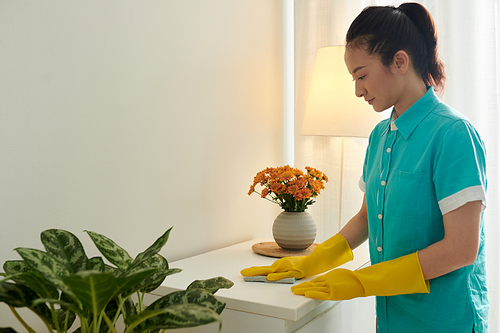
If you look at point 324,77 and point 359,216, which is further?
point 324,77

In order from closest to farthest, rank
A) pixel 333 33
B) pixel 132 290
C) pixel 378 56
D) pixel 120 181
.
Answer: pixel 132 290 → pixel 378 56 → pixel 120 181 → pixel 333 33

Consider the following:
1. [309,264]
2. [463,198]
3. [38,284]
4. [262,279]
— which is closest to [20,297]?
[38,284]

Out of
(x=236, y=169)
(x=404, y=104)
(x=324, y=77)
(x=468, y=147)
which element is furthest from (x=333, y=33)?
(x=468, y=147)

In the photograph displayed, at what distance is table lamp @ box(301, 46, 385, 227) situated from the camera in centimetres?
155

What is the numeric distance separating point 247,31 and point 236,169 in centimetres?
54

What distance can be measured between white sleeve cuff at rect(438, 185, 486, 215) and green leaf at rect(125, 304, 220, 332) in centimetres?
53

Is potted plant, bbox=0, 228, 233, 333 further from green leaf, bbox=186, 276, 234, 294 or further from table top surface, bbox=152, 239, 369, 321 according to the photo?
table top surface, bbox=152, 239, 369, 321

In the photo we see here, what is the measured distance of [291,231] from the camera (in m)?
1.32

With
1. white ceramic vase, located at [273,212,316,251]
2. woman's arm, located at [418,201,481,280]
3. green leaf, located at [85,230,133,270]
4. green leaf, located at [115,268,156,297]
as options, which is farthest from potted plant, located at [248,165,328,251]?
green leaf, located at [115,268,156,297]

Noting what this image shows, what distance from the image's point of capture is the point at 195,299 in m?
0.67

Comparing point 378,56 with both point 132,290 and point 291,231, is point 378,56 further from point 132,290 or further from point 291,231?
point 132,290

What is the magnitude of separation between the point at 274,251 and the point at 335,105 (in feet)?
1.96

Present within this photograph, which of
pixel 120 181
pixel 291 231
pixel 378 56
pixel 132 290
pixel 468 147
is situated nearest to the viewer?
pixel 132 290

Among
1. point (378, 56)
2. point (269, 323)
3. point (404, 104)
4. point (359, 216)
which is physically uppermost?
point (378, 56)
